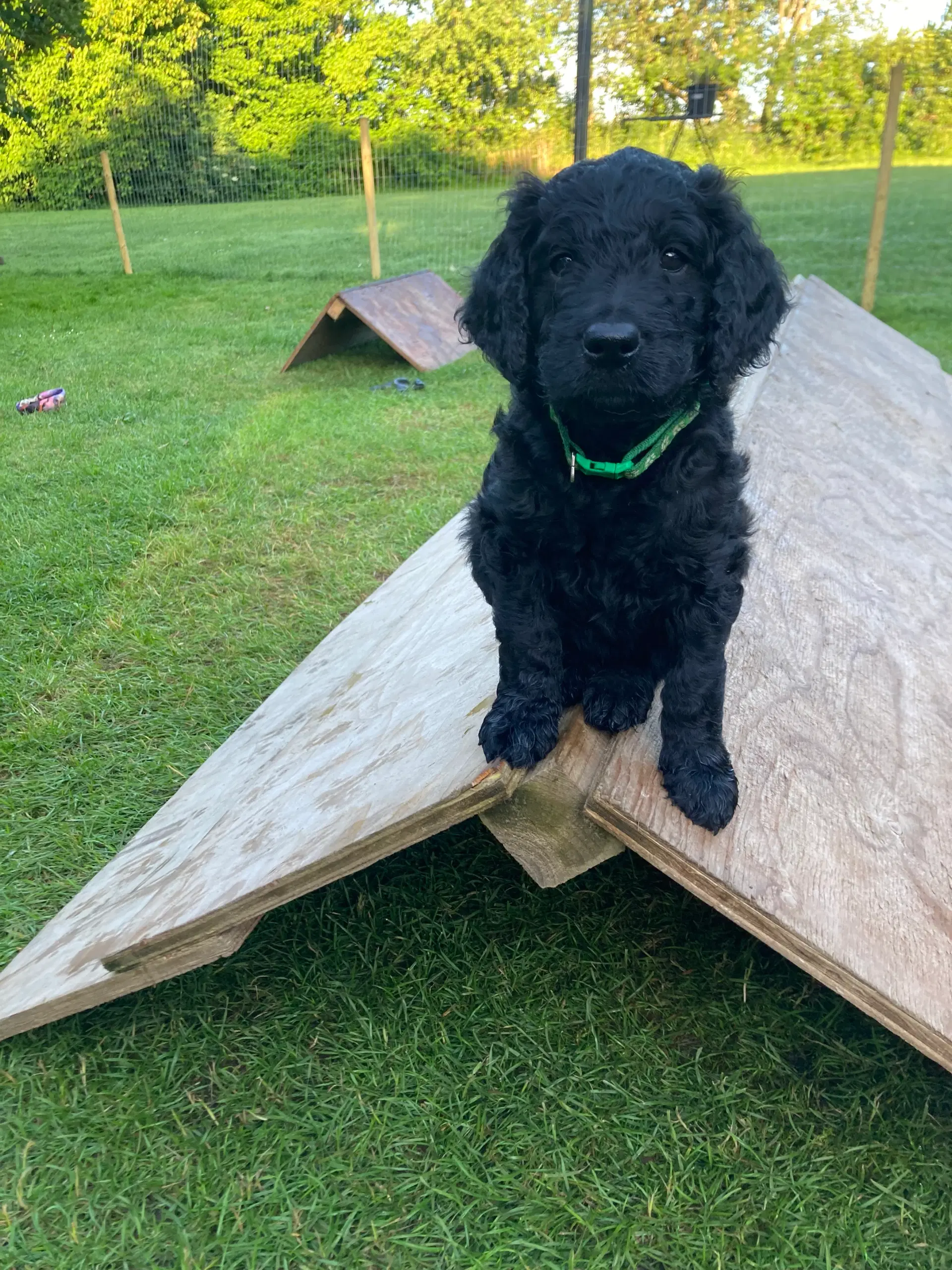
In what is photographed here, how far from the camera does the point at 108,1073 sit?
2279 mm

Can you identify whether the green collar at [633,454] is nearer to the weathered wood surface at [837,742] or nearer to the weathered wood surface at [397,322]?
the weathered wood surface at [837,742]

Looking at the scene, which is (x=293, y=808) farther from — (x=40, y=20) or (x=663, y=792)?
(x=40, y=20)

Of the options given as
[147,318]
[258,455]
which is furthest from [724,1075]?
[147,318]

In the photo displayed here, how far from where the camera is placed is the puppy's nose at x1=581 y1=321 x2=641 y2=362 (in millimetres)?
1720

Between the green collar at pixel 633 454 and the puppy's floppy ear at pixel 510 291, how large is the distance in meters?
0.17

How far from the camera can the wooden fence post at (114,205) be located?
49.5 ft

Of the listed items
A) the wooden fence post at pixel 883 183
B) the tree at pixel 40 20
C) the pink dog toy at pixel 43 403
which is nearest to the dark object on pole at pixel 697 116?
the wooden fence post at pixel 883 183

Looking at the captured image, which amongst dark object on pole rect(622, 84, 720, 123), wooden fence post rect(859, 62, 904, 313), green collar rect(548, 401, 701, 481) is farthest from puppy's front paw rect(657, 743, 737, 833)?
dark object on pole rect(622, 84, 720, 123)

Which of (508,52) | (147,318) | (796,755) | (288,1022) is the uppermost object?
(508,52)

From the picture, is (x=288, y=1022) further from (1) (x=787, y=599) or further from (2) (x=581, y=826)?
(1) (x=787, y=599)

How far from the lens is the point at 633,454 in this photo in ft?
6.31

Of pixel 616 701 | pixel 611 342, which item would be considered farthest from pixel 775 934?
pixel 611 342

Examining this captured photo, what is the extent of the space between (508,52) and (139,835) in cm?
1786

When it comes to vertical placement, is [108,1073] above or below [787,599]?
below
